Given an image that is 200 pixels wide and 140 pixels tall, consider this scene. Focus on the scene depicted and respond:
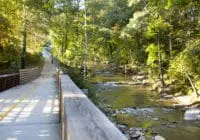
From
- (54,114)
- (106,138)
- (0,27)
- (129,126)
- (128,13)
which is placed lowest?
(129,126)

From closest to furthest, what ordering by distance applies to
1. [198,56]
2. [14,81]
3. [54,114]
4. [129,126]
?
[54,114], [129,126], [14,81], [198,56]

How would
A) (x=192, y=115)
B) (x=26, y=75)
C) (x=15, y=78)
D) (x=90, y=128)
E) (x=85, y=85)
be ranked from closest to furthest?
(x=90, y=128), (x=85, y=85), (x=192, y=115), (x=15, y=78), (x=26, y=75)

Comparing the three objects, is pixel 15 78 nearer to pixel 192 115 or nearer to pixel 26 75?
pixel 26 75

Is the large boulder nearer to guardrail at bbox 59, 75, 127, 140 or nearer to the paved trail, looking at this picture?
the paved trail

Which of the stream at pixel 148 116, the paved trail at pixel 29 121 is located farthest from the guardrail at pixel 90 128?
the stream at pixel 148 116

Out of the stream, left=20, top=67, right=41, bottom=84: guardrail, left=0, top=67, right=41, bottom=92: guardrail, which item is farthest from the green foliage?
left=20, top=67, right=41, bottom=84: guardrail

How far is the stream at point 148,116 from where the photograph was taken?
48.9 feet

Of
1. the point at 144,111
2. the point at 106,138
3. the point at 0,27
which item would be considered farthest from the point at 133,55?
the point at 106,138

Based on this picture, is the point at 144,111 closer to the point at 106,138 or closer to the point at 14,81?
the point at 14,81

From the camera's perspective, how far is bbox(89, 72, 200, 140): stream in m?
14.9

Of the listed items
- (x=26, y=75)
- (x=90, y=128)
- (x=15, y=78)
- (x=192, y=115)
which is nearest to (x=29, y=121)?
(x=90, y=128)

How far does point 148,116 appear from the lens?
18812 millimetres

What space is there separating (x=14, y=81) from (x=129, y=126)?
1000cm

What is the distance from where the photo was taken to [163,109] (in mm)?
20984
